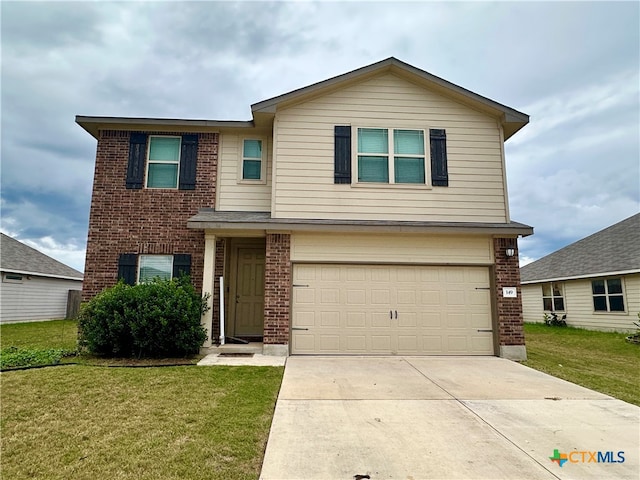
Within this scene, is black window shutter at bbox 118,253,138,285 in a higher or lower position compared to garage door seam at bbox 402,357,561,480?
higher

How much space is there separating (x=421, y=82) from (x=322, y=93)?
2.63 meters

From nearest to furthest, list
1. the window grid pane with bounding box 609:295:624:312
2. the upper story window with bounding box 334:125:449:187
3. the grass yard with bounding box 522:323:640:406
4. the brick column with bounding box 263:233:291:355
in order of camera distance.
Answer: the grass yard with bounding box 522:323:640:406
the brick column with bounding box 263:233:291:355
the upper story window with bounding box 334:125:449:187
the window grid pane with bounding box 609:295:624:312

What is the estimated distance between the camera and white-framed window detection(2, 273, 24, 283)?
15483mm

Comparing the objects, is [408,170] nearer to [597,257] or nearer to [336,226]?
[336,226]

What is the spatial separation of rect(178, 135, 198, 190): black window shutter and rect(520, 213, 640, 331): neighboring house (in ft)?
52.2

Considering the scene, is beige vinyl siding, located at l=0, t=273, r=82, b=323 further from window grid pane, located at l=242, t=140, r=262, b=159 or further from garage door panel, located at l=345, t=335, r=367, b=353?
garage door panel, located at l=345, t=335, r=367, b=353

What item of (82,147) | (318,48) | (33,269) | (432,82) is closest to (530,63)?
(432,82)

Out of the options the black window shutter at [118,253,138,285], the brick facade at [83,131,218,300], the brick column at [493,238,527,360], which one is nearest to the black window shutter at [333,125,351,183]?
the brick facade at [83,131,218,300]

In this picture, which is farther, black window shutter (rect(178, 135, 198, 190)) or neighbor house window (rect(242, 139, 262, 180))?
neighbor house window (rect(242, 139, 262, 180))

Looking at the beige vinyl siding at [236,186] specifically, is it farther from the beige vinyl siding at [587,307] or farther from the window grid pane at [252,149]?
the beige vinyl siding at [587,307]

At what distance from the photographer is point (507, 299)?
27.6 ft

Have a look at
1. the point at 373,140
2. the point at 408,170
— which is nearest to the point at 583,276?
the point at 408,170

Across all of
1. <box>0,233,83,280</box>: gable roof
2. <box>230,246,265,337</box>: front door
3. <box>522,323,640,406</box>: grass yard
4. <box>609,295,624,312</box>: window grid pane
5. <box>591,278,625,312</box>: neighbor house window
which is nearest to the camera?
→ <box>522,323,640,406</box>: grass yard

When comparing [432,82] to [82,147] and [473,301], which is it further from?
[82,147]
